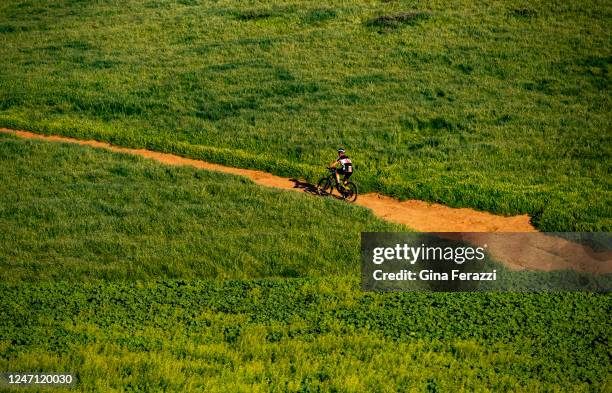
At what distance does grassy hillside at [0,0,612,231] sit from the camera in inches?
1044

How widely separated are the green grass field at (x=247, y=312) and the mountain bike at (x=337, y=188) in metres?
1.11

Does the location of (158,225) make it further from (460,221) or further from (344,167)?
(460,221)

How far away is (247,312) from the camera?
16.5 metres

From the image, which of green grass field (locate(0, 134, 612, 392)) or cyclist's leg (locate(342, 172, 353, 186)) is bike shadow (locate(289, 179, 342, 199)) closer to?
cyclist's leg (locate(342, 172, 353, 186))

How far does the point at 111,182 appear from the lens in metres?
25.8

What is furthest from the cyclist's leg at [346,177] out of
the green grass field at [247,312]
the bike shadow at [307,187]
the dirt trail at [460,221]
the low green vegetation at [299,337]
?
the low green vegetation at [299,337]

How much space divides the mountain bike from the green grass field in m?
1.11

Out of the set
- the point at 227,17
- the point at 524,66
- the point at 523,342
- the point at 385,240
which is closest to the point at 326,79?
the point at 524,66

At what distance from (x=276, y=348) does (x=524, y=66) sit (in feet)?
96.8

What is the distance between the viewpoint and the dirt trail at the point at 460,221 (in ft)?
62.3

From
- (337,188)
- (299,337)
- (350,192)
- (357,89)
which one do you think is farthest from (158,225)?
(357,89)

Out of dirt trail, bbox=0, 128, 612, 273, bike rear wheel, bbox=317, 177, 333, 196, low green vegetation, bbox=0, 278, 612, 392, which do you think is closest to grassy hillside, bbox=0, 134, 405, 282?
low green vegetation, bbox=0, 278, 612, 392

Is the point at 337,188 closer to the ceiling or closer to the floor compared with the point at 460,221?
closer to the ceiling

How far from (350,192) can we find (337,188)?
0.52 meters
